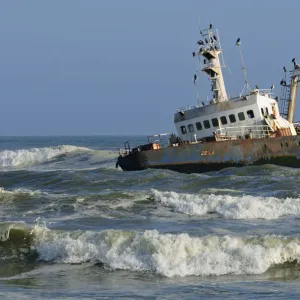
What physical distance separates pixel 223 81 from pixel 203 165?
5300 mm

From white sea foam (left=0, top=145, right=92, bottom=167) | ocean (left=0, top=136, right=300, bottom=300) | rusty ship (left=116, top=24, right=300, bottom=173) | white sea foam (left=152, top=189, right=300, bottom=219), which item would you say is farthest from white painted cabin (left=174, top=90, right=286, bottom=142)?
white sea foam (left=0, top=145, right=92, bottom=167)

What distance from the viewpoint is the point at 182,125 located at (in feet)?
125

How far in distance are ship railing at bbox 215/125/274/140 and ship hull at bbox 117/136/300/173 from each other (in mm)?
591

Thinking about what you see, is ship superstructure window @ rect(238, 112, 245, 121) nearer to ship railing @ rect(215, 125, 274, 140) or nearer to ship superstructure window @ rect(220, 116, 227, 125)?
ship railing @ rect(215, 125, 274, 140)

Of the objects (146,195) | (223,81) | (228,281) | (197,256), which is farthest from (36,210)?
(223,81)

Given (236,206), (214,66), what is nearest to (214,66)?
(214,66)

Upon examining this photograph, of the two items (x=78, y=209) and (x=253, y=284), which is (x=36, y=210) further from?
(x=253, y=284)

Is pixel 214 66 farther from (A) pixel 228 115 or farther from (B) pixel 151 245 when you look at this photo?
(B) pixel 151 245

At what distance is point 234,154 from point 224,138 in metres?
0.96

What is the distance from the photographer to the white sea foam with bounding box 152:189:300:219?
2120cm

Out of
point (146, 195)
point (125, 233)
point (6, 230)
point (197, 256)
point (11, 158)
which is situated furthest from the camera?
point (11, 158)

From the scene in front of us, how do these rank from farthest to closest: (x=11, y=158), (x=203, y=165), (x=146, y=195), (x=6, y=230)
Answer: (x=11, y=158) < (x=203, y=165) < (x=146, y=195) < (x=6, y=230)

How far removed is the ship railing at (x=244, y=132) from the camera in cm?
3566

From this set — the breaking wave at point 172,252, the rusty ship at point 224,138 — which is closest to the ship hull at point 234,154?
the rusty ship at point 224,138
